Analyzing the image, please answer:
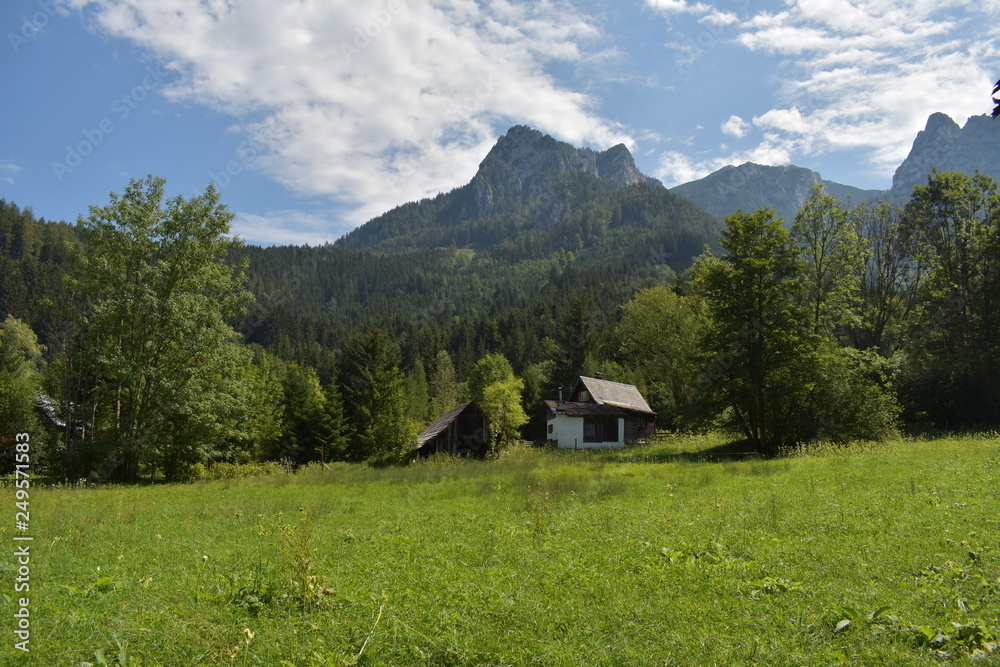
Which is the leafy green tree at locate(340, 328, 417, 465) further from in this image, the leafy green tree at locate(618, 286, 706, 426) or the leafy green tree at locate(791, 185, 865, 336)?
the leafy green tree at locate(791, 185, 865, 336)

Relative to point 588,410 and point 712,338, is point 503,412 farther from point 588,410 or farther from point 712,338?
point 712,338

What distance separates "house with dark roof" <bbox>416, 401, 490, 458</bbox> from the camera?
40062 mm

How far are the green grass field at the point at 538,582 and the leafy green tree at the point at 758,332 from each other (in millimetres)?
13917

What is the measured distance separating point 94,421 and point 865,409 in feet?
135

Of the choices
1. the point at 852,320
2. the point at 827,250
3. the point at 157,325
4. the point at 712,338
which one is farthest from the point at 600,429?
the point at 157,325

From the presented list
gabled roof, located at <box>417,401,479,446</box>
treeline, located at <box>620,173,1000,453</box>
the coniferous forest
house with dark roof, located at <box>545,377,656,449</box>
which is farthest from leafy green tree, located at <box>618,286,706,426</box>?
gabled roof, located at <box>417,401,479,446</box>

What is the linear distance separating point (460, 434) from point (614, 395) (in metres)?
16.7

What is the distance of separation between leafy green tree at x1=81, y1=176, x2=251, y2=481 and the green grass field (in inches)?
558

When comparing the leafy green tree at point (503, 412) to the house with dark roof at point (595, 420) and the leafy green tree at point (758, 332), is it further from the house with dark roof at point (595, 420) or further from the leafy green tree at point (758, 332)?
the leafy green tree at point (758, 332)

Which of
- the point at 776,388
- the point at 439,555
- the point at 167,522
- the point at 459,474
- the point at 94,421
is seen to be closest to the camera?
the point at 439,555

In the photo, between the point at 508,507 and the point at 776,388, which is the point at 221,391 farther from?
the point at 776,388

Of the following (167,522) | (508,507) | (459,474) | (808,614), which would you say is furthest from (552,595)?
(459,474)

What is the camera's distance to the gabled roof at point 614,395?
161 feet

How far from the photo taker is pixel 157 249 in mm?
27875
